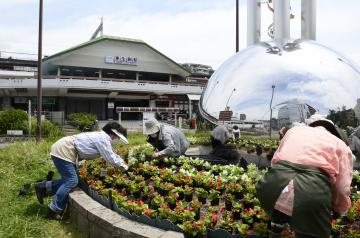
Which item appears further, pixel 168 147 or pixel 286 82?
pixel 168 147

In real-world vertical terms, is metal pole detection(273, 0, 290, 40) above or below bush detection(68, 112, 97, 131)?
above

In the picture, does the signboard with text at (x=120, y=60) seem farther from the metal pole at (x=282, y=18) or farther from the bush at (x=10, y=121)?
the metal pole at (x=282, y=18)

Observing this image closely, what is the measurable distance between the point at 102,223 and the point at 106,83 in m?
33.0

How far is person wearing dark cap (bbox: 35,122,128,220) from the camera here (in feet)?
18.2

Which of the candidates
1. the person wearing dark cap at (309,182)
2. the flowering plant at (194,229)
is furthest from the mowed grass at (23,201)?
the person wearing dark cap at (309,182)

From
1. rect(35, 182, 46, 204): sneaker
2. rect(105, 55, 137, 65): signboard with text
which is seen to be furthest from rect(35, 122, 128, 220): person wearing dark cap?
rect(105, 55, 137, 65): signboard with text

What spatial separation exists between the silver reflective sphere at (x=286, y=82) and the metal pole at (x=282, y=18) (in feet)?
0.71

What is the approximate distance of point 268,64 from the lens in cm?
505

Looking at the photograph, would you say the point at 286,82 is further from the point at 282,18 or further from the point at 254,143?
the point at 282,18

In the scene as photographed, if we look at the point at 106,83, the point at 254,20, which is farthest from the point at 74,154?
the point at 106,83

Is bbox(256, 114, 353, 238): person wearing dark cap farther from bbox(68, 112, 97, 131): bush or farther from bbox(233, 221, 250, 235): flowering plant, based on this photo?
bbox(68, 112, 97, 131): bush

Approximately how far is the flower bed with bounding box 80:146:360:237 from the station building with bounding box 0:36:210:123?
27359 millimetres

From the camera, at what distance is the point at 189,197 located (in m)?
4.86

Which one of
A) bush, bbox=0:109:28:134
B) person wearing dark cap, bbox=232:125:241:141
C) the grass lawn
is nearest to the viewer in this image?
the grass lawn
